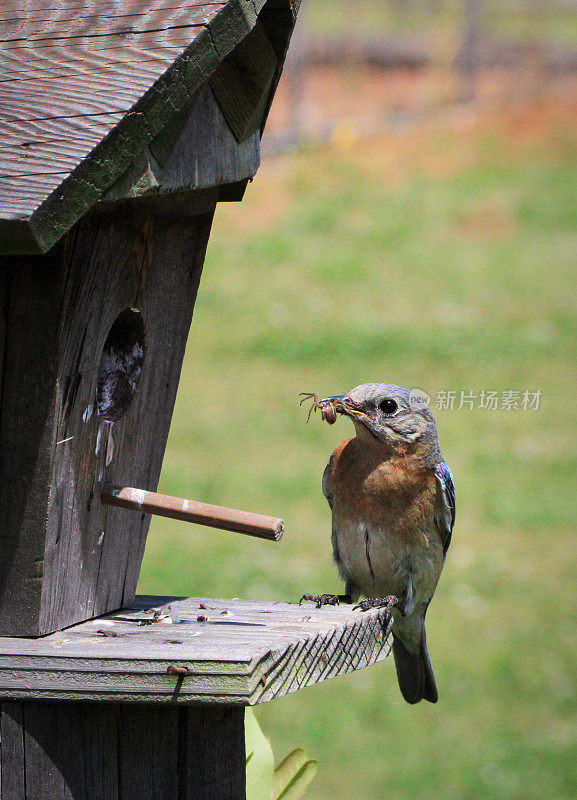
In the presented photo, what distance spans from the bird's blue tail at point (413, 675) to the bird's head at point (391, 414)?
0.93m

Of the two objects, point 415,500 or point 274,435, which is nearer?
point 415,500

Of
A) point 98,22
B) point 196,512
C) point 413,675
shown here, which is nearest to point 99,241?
point 98,22

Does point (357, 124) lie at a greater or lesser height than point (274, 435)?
greater

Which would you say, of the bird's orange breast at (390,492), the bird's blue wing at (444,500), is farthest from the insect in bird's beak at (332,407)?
the bird's blue wing at (444,500)

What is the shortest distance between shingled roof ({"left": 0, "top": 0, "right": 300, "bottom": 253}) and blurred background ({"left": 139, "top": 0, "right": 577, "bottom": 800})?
2.35 meters

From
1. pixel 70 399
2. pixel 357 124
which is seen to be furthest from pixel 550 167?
pixel 70 399

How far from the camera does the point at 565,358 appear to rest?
37.0 feet

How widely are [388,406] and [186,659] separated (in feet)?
5.32

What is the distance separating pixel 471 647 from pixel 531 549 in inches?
58.6

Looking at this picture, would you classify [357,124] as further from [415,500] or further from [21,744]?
[21,744]

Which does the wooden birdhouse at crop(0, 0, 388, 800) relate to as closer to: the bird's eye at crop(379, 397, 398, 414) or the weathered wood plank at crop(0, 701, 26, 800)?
the weathered wood plank at crop(0, 701, 26, 800)

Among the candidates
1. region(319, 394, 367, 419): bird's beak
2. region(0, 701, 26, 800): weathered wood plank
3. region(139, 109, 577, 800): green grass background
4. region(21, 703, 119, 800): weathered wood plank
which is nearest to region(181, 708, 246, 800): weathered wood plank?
region(21, 703, 119, 800): weathered wood plank

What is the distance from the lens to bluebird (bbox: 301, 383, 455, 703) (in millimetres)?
3947

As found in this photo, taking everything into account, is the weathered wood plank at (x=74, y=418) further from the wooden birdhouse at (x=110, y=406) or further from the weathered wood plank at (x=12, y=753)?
the weathered wood plank at (x=12, y=753)
